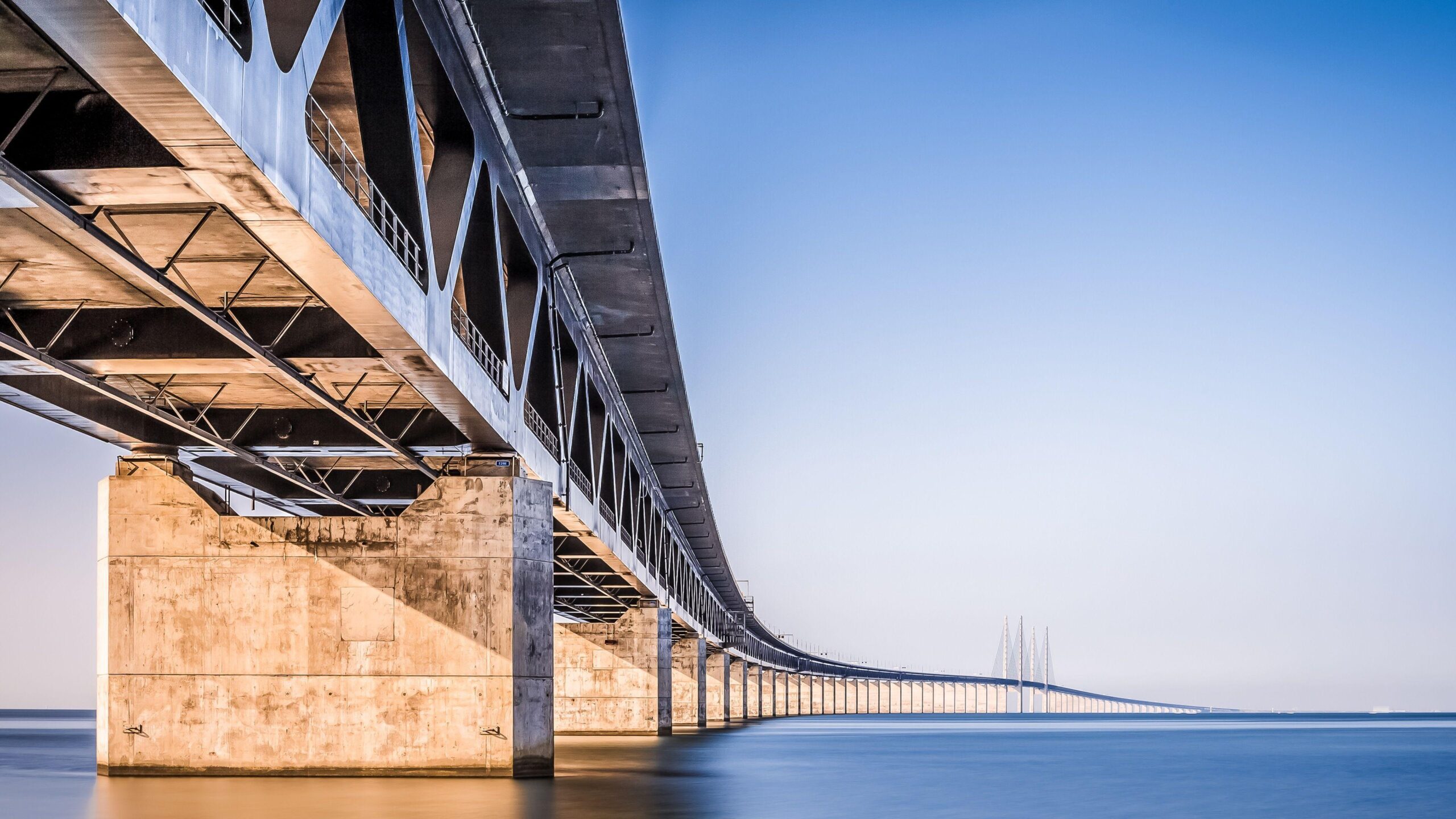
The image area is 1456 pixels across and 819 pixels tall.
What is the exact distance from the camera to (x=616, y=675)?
63906mm

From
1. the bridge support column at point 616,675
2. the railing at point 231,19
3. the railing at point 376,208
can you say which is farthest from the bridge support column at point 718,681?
the railing at point 231,19

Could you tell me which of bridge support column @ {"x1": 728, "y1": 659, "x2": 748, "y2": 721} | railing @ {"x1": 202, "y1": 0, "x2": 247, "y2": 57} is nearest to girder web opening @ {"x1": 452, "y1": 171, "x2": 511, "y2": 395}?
railing @ {"x1": 202, "y1": 0, "x2": 247, "y2": 57}

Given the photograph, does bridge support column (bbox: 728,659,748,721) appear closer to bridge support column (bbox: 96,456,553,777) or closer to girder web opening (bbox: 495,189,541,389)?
girder web opening (bbox: 495,189,541,389)

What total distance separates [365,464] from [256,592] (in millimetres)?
5691

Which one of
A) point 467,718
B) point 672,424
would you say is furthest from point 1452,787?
point 467,718

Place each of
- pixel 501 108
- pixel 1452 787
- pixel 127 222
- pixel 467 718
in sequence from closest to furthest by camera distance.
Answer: pixel 127 222, pixel 501 108, pixel 467 718, pixel 1452 787

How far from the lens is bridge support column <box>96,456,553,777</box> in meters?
25.7

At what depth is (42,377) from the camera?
24.0 meters

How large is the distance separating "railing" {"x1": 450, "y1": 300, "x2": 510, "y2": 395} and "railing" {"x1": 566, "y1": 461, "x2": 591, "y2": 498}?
268 inches

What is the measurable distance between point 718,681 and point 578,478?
7663cm

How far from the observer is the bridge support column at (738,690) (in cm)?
13100

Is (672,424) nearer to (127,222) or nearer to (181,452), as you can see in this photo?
(181,452)

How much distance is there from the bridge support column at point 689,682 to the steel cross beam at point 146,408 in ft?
174

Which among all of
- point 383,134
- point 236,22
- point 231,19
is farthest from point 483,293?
point 236,22
